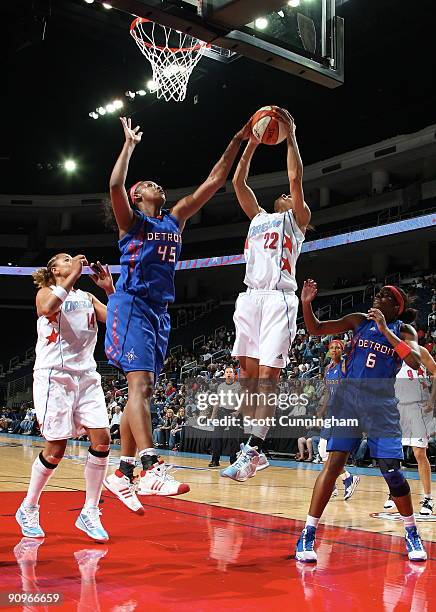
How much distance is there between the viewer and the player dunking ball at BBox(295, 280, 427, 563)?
4.91 metres

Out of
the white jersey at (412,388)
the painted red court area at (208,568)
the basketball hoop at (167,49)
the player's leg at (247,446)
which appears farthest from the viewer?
the basketball hoop at (167,49)

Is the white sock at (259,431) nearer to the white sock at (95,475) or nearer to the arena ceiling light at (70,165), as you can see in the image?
the white sock at (95,475)

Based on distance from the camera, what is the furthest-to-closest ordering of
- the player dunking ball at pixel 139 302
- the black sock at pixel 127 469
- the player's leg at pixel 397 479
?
the player's leg at pixel 397 479 → the black sock at pixel 127 469 → the player dunking ball at pixel 139 302

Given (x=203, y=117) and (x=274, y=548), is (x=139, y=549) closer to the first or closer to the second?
(x=274, y=548)

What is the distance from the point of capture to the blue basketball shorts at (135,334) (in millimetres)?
4434

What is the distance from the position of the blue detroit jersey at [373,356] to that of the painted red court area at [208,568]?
4.30 feet

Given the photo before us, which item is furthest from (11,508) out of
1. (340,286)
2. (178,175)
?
(178,175)

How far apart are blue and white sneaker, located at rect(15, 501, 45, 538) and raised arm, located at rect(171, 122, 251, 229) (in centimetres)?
247

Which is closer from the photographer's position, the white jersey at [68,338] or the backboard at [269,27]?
the backboard at [269,27]

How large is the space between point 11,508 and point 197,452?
966 centimetres

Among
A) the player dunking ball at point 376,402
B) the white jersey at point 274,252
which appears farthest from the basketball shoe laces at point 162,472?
the white jersey at point 274,252

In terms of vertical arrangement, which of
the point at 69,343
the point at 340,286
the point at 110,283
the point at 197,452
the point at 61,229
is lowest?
the point at 197,452

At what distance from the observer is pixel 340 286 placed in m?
27.5

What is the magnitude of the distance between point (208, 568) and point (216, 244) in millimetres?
26391
